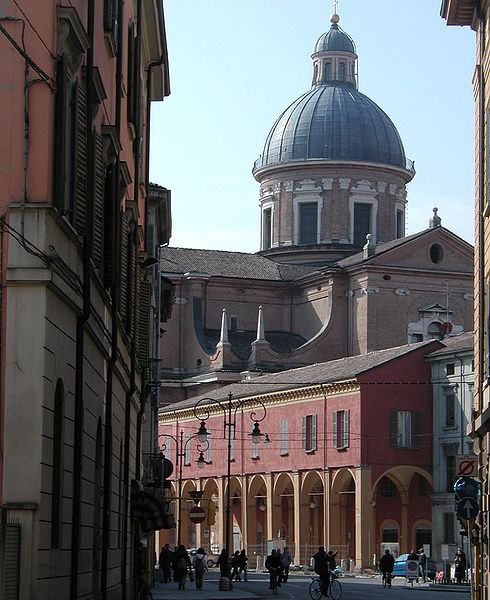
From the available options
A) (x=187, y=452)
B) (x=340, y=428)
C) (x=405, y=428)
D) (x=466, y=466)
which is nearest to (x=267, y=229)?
(x=187, y=452)

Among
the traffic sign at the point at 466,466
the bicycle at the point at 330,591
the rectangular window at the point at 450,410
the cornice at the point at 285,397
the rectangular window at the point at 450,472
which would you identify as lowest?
the bicycle at the point at 330,591

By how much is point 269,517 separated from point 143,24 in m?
50.0

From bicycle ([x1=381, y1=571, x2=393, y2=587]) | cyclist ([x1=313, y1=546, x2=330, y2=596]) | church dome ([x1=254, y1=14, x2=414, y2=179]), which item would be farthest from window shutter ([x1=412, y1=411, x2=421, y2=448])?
cyclist ([x1=313, y1=546, x2=330, y2=596])

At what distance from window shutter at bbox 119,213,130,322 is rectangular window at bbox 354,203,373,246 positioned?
7073 centimetres

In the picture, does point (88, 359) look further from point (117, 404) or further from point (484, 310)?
point (484, 310)

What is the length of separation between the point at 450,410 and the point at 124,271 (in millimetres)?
47449

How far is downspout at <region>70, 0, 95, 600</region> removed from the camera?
48.1 ft

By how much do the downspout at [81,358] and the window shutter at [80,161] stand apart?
6 centimetres

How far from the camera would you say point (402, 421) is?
68188 mm

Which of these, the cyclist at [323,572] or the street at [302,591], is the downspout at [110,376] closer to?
the street at [302,591]

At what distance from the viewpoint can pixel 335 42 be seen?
9944 cm

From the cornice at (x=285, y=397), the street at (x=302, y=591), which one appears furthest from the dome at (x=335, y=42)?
the street at (x=302, y=591)

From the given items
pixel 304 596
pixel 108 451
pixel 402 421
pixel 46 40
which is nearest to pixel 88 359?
pixel 108 451

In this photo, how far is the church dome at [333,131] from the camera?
92688 millimetres
